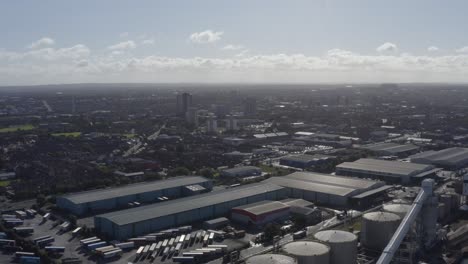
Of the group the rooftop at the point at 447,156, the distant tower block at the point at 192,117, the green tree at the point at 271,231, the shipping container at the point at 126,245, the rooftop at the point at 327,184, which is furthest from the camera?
the distant tower block at the point at 192,117

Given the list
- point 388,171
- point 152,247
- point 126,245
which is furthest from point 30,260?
point 388,171

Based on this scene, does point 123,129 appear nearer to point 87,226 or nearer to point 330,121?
point 330,121

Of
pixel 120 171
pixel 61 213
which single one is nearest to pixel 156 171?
pixel 120 171

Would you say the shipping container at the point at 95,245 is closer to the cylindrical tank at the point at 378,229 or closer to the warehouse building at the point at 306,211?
the warehouse building at the point at 306,211

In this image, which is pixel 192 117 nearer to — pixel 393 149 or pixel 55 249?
pixel 393 149

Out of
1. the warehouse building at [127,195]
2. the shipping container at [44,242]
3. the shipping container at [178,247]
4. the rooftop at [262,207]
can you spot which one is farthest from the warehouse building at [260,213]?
the shipping container at [44,242]

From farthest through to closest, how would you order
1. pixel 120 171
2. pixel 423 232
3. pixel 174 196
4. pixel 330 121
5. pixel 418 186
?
pixel 330 121
pixel 120 171
pixel 418 186
pixel 174 196
pixel 423 232
